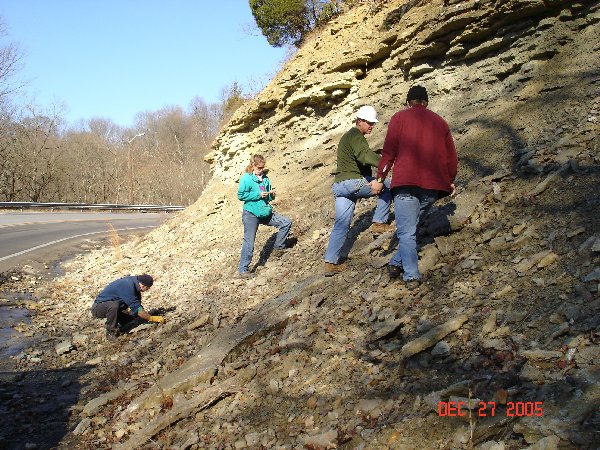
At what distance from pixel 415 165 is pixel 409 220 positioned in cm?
53

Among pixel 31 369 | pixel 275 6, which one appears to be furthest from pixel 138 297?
pixel 275 6

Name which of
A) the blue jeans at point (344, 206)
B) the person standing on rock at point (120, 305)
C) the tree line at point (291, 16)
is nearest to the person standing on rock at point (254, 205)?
the person standing on rock at point (120, 305)

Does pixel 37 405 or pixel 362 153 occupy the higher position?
pixel 362 153

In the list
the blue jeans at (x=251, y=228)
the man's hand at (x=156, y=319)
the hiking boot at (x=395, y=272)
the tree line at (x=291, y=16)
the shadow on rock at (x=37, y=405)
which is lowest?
the man's hand at (x=156, y=319)

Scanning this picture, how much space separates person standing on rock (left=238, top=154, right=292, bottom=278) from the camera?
7.23 meters

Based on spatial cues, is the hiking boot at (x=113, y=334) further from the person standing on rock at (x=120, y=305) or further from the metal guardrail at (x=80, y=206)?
the metal guardrail at (x=80, y=206)

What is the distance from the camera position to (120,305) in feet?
23.2

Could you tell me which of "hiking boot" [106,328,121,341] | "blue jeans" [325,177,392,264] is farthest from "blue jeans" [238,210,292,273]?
"hiking boot" [106,328,121,341]

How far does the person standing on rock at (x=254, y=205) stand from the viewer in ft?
23.7

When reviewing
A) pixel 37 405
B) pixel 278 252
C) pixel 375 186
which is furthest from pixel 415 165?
pixel 37 405

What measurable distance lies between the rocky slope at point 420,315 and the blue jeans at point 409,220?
232 mm

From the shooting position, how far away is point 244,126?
47.6 feet

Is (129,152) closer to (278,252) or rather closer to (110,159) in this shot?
(110,159)

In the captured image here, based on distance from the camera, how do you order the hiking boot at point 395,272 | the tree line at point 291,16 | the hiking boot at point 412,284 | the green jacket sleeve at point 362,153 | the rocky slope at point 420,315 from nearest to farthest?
1. the rocky slope at point 420,315
2. the hiking boot at point 412,284
3. the hiking boot at point 395,272
4. the green jacket sleeve at point 362,153
5. the tree line at point 291,16
